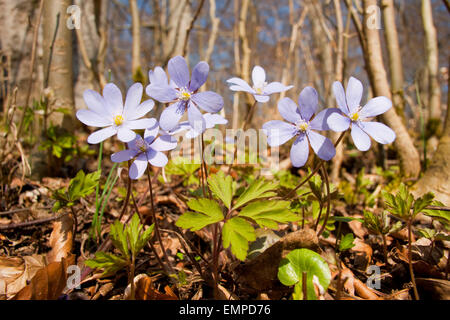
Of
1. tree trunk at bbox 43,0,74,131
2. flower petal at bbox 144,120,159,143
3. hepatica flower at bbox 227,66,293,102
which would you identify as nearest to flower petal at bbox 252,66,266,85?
hepatica flower at bbox 227,66,293,102

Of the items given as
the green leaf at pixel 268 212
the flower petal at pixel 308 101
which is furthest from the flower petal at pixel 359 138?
the green leaf at pixel 268 212

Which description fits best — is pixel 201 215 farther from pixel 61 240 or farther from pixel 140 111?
pixel 61 240

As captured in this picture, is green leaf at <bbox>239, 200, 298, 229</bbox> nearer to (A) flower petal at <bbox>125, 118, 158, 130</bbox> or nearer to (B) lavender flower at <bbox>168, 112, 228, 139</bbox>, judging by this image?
(B) lavender flower at <bbox>168, 112, 228, 139</bbox>

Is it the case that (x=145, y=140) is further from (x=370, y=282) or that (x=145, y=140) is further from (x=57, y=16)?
(x=57, y=16)

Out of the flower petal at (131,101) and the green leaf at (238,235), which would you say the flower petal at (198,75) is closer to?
the flower petal at (131,101)
